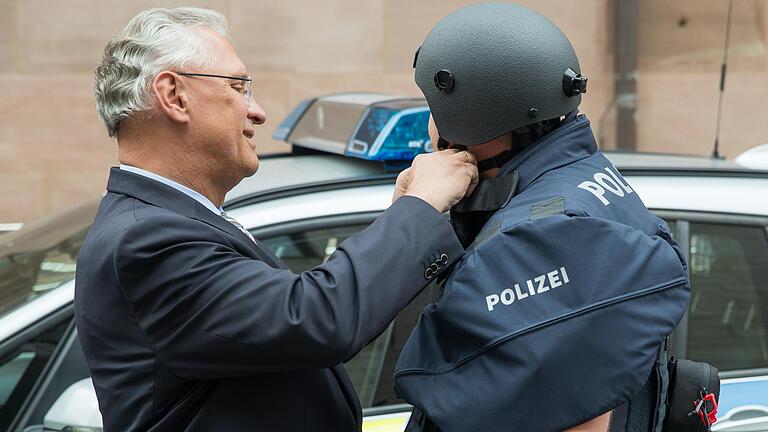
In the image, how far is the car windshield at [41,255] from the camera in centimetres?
300

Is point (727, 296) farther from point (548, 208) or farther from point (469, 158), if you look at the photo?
point (548, 208)

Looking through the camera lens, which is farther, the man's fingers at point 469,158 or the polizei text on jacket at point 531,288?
the man's fingers at point 469,158

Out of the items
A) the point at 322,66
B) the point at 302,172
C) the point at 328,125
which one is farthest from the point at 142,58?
the point at 322,66

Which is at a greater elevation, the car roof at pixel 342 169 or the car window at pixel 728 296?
the car roof at pixel 342 169

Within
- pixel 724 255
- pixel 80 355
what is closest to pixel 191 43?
pixel 80 355

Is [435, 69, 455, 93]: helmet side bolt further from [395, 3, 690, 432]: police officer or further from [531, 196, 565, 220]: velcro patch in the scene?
[531, 196, 565, 220]: velcro patch

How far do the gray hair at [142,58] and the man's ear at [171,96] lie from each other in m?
0.01

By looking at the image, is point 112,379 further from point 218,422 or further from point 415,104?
point 415,104

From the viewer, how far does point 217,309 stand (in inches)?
69.7

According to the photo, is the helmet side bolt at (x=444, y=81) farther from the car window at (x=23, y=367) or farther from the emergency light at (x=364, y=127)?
the car window at (x=23, y=367)

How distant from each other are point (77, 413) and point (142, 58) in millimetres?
1129

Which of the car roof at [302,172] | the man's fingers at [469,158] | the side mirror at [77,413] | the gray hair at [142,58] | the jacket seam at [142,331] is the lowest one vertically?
the side mirror at [77,413]

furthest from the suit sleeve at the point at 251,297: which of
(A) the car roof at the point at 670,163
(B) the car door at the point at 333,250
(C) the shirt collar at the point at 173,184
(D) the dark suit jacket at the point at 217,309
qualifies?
(A) the car roof at the point at 670,163

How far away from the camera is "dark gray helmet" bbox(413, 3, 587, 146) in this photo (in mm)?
1946
